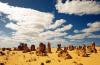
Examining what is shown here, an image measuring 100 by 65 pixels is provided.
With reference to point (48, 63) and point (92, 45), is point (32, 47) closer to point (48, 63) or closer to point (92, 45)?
point (92, 45)

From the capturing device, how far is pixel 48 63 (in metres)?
36.3

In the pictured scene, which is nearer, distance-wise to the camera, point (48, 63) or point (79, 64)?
point (79, 64)

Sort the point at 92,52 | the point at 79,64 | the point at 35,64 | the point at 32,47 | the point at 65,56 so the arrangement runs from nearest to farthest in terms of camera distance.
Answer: the point at 79,64 → the point at 35,64 → the point at 65,56 → the point at 92,52 → the point at 32,47

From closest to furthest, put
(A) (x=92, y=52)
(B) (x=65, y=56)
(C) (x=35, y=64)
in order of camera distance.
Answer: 1. (C) (x=35, y=64)
2. (B) (x=65, y=56)
3. (A) (x=92, y=52)

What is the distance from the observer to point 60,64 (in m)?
34.6

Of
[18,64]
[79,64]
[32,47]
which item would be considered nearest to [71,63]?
[79,64]

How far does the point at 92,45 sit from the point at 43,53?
1397 cm

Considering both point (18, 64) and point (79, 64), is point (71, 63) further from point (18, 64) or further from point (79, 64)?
point (18, 64)

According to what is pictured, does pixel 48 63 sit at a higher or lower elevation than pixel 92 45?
lower

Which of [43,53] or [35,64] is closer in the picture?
[35,64]

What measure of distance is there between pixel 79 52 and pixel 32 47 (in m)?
20.5

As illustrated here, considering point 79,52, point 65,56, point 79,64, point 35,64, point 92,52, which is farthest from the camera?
point 92,52

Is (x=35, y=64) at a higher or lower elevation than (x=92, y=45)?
lower

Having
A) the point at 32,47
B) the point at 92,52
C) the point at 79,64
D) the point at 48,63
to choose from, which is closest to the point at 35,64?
the point at 48,63
